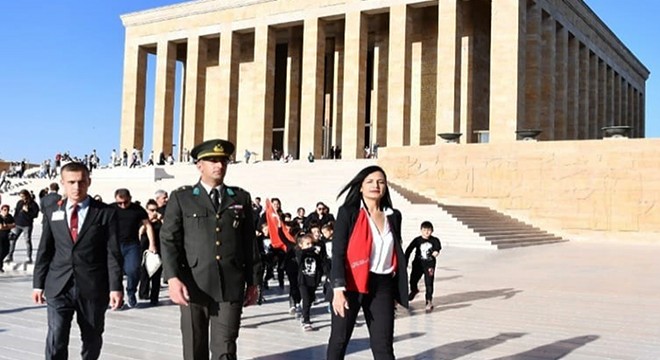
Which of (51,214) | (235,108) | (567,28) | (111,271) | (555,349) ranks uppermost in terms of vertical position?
(567,28)

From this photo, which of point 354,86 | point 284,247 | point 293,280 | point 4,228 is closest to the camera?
point 293,280

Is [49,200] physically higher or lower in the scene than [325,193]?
lower

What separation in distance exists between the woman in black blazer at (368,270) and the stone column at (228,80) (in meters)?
33.7

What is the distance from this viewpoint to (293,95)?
3825 centimetres

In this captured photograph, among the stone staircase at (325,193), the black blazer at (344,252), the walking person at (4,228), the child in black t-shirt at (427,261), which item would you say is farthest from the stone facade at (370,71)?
the black blazer at (344,252)

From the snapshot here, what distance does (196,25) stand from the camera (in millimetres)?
38344

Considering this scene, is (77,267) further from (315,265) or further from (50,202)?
(315,265)

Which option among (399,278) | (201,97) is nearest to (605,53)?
(201,97)

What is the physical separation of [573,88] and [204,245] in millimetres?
35867

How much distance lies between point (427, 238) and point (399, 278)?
424cm

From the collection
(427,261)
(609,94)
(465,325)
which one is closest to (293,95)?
(609,94)

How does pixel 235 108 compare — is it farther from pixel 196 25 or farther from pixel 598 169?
pixel 598 169

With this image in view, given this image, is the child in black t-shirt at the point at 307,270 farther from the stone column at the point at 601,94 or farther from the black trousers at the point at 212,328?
the stone column at the point at 601,94

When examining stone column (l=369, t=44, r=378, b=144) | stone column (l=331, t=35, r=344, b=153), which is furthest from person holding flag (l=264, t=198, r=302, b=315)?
stone column (l=331, t=35, r=344, b=153)
